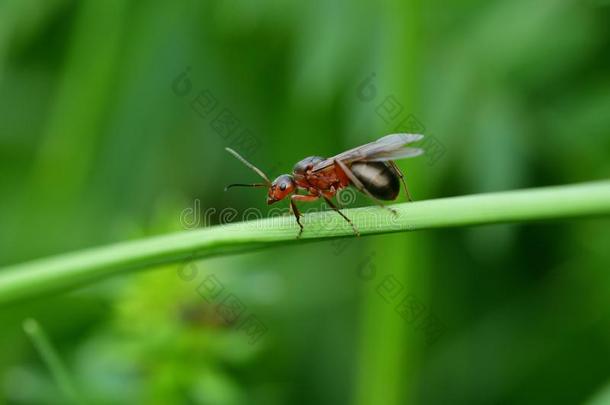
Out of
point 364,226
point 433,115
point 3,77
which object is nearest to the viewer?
point 364,226

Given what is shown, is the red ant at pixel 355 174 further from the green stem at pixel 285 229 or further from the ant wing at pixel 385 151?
the green stem at pixel 285 229

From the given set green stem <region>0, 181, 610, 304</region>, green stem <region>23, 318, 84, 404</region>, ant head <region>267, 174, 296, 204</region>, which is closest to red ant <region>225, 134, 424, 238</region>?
ant head <region>267, 174, 296, 204</region>

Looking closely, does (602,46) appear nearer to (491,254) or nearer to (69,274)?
(491,254)

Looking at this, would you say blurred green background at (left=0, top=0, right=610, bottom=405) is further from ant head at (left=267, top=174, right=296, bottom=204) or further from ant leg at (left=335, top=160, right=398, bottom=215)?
ant leg at (left=335, top=160, right=398, bottom=215)

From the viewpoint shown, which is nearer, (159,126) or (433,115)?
(433,115)

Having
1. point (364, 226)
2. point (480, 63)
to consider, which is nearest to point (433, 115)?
point (480, 63)

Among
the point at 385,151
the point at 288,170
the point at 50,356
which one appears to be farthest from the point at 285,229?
the point at 288,170

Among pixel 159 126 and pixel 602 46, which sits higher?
pixel 159 126
